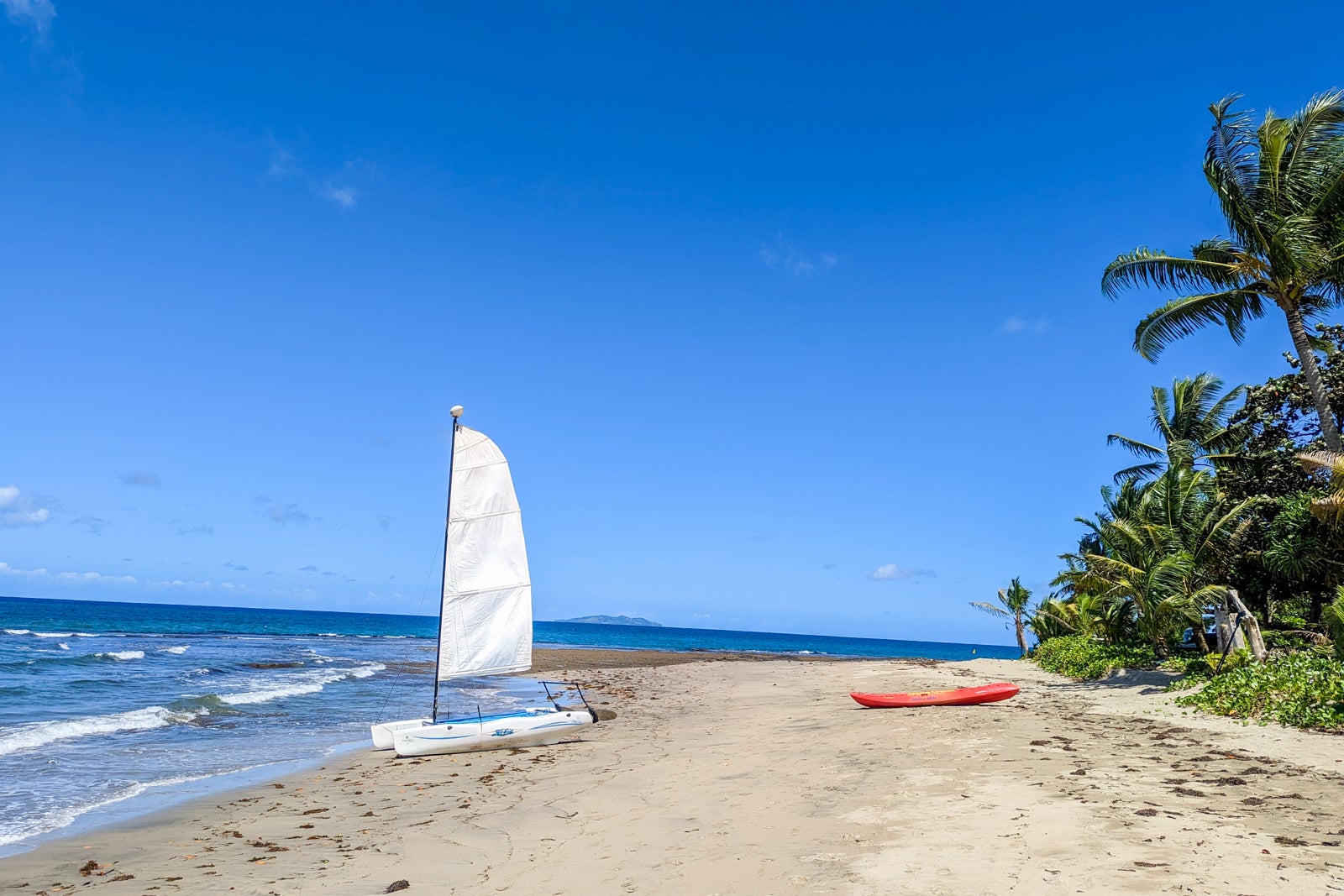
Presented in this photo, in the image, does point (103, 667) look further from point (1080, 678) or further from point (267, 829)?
point (1080, 678)

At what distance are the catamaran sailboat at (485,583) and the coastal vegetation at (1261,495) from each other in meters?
13.4

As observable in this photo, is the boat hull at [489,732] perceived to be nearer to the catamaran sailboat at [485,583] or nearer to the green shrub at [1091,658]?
the catamaran sailboat at [485,583]

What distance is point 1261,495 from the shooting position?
1964 centimetres

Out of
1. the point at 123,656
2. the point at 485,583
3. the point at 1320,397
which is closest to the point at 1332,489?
the point at 1320,397

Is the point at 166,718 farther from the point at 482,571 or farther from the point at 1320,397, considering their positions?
the point at 1320,397

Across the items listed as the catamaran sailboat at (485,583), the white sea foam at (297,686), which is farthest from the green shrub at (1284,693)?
the white sea foam at (297,686)

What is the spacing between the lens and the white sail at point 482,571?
16219mm

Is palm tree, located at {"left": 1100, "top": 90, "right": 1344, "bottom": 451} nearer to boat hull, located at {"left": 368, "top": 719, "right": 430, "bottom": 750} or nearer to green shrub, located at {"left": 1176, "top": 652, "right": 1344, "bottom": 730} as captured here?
green shrub, located at {"left": 1176, "top": 652, "right": 1344, "bottom": 730}

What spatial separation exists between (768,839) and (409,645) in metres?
62.8

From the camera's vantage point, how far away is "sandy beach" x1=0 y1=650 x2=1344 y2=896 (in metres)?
6.33

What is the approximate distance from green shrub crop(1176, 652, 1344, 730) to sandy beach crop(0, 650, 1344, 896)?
0.65m

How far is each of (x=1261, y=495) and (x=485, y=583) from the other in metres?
19.6

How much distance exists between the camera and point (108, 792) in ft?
40.1

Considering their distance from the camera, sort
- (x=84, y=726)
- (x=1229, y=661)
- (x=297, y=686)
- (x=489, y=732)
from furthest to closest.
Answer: (x=297, y=686) → (x=84, y=726) → (x=1229, y=661) → (x=489, y=732)
